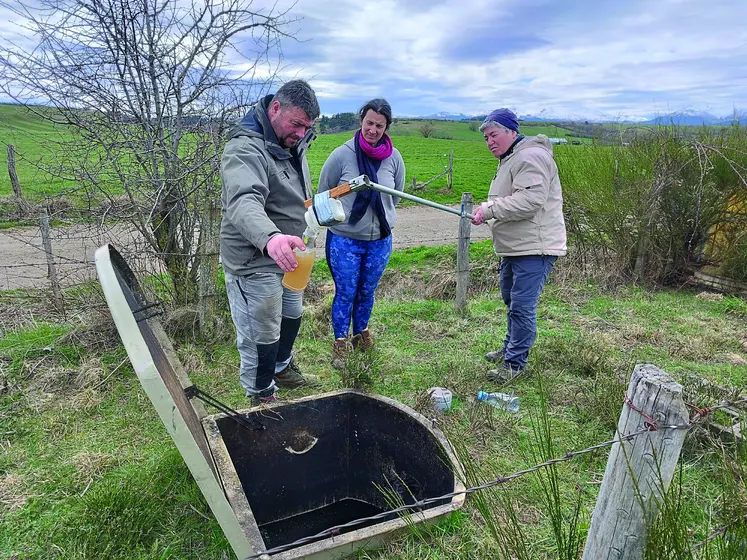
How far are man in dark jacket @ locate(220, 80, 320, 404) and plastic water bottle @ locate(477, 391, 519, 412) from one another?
151 centimetres

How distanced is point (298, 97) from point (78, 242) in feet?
15.3

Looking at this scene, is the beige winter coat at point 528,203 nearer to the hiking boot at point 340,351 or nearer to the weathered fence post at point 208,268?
the hiking boot at point 340,351

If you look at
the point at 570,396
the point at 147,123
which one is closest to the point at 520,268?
the point at 570,396

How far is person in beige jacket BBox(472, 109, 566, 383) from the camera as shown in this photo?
367cm

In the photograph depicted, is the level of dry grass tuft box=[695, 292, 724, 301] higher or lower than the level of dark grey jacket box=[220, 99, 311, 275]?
lower

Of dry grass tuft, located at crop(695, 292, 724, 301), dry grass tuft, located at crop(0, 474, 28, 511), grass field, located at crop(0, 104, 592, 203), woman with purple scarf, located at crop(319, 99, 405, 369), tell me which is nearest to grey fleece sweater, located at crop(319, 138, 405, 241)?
woman with purple scarf, located at crop(319, 99, 405, 369)

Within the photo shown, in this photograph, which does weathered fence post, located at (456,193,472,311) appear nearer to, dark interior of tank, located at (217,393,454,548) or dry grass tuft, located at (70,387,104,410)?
dark interior of tank, located at (217,393,454,548)

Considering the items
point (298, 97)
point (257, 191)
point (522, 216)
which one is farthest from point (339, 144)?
point (257, 191)

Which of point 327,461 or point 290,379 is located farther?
point 290,379

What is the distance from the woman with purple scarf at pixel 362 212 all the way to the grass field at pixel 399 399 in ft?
1.80

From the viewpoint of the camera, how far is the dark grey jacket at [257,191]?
8.39ft

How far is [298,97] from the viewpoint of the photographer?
2.80m

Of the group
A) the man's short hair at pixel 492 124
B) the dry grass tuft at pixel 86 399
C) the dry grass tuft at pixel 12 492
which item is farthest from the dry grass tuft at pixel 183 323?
the man's short hair at pixel 492 124

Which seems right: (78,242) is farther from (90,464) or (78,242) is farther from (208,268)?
(90,464)
